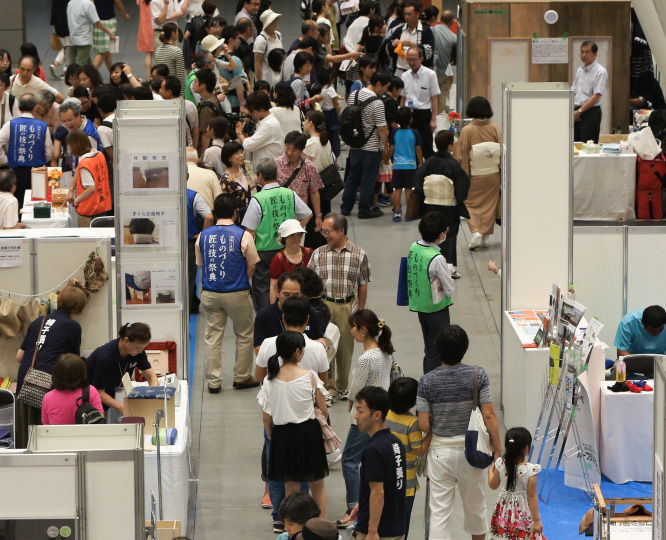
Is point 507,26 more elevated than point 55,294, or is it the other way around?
point 507,26

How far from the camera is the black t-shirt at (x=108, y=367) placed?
Answer: 7.76 metres

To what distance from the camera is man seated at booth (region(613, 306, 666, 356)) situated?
9125mm

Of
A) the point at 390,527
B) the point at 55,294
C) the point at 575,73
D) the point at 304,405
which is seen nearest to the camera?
the point at 390,527

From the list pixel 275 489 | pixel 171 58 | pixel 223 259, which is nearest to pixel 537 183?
pixel 223 259

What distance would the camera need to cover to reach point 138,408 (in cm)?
761

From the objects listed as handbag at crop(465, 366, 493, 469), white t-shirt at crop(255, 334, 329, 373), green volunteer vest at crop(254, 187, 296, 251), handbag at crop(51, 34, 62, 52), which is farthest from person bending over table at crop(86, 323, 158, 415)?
handbag at crop(51, 34, 62, 52)

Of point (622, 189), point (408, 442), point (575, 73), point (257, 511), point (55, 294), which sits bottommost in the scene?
point (257, 511)

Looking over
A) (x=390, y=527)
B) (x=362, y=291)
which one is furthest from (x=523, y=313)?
(x=390, y=527)

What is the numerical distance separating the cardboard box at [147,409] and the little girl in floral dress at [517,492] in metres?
2.05

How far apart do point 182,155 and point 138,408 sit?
188 cm

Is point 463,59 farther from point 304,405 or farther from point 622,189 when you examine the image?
point 304,405

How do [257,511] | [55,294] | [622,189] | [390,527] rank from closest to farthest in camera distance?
[390,527], [257,511], [55,294], [622,189]

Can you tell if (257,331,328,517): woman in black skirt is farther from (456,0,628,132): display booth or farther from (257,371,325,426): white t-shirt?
(456,0,628,132): display booth

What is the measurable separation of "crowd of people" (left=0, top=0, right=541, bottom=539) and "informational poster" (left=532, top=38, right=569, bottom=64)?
4.68ft
